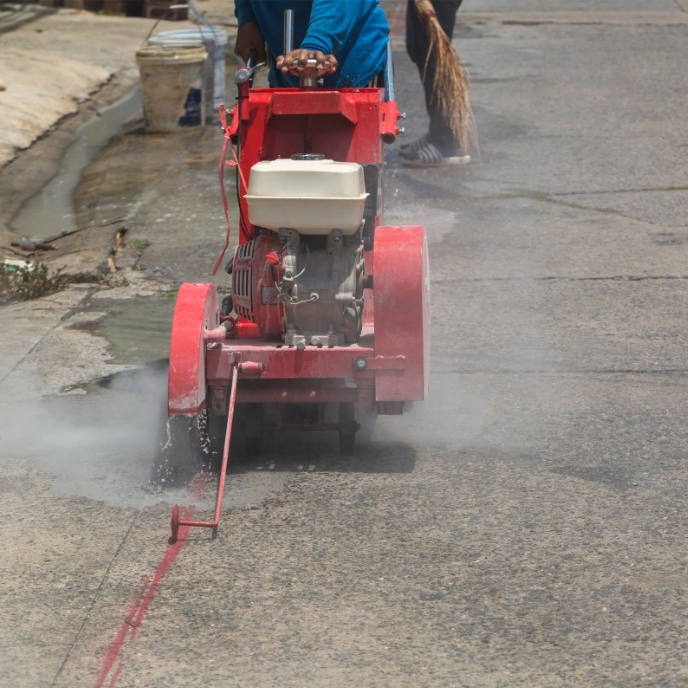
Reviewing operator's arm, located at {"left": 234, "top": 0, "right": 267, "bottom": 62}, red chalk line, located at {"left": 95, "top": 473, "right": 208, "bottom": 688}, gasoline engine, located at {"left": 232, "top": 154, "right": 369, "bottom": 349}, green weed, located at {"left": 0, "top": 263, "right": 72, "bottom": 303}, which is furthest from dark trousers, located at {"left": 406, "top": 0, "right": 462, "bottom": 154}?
red chalk line, located at {"left": 95, "top": 473, "right": 208, "bottom": 688}

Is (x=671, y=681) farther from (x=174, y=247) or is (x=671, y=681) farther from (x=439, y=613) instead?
(x=174, y=247)

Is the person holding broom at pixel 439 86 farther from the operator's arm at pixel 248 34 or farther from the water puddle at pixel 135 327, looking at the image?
the operator's arm at pixel 248 34

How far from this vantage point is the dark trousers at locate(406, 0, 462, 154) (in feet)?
31.2

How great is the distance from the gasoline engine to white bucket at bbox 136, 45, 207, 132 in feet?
22.8

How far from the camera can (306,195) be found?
166 inches

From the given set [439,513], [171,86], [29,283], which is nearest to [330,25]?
[439,513]

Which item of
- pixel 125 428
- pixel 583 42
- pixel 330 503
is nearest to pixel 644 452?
pixel 330 503

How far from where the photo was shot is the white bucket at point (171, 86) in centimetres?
1131

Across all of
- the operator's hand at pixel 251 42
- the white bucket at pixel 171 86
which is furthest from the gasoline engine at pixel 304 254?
the white bucket at pixel 171 86

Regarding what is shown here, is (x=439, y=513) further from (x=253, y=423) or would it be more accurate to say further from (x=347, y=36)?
(x=347, y=36)

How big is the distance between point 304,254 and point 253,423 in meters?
0.69

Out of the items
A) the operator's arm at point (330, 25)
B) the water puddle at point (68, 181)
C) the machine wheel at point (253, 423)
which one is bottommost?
the water puddle at point (68, 181)

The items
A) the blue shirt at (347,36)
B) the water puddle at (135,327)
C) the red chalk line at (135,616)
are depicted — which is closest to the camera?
the red chalk line at (135,616)

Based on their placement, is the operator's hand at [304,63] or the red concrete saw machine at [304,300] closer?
the red concrete saw machine at [304,300]
